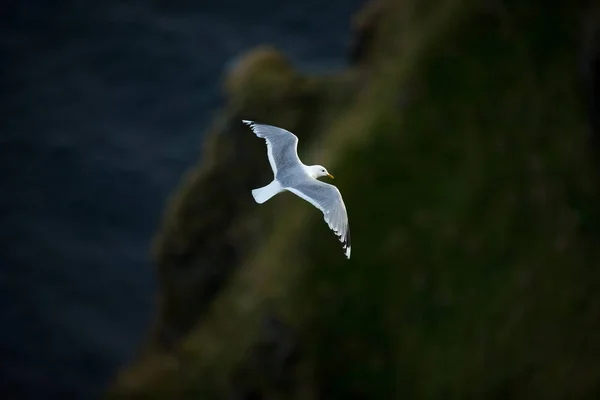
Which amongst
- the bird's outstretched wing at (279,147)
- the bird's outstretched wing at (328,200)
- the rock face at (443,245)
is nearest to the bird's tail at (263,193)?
the bird's outstretched wing at (328,200)

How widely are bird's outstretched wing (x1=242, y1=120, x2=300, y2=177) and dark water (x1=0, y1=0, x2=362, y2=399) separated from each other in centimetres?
1782

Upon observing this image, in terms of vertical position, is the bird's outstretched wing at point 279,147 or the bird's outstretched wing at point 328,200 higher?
the bird's outstretched wing at point 279,147

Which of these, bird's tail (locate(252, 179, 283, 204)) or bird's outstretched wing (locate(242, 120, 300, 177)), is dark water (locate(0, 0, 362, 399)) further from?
bird's tail (locate(252, 179, 283, 204))

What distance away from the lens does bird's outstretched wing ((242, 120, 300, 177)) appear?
52.2 ft

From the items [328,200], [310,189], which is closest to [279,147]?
[310,189]

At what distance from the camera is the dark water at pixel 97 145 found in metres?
32.7

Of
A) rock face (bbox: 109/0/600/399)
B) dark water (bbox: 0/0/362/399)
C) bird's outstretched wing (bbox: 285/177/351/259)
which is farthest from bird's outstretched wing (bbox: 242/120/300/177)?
dark water (bbox: 0/0/362/399)

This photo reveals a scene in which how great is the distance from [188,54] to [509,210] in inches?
905

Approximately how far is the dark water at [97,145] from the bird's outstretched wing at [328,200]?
1857cm

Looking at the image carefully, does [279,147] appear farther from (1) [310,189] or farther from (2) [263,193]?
(2) [263,193]

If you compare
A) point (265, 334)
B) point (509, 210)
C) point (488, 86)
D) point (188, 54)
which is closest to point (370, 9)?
point (488, 86)

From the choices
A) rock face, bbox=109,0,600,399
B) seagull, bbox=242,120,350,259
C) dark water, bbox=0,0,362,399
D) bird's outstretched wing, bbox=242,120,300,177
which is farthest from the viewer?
dark water, bbox=0,0,362,399

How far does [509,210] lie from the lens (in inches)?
856

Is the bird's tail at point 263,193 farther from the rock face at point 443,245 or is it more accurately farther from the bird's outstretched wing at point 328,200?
the rock face at point 443,245
